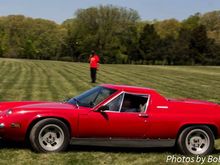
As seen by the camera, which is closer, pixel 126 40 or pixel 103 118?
pixel 103 118

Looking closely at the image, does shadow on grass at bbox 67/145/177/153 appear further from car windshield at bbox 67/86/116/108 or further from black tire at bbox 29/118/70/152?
car windshield at bbox 67/86/116/108

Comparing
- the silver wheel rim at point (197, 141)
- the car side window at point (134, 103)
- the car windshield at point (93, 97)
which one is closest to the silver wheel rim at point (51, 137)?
the car windshield at point (93, 97)

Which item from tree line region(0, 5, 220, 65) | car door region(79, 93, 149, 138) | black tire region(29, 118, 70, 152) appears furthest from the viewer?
tree line region(0, 5, 220, 65)

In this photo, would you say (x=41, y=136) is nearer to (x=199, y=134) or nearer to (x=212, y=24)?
(x=199, y=134)

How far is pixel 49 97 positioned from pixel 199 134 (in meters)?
10.1

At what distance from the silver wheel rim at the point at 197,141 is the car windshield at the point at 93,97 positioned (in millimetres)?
1742

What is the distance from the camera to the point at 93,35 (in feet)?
355

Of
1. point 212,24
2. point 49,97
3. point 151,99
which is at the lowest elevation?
point 49,97

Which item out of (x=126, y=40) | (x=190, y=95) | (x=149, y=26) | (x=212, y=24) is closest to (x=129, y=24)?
(x=126, y=40)

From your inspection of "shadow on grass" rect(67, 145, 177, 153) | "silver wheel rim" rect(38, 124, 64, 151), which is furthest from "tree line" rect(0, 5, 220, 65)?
"silver wheel rim" rect(38, 124, 64, 151)

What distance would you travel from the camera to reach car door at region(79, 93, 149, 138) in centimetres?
846

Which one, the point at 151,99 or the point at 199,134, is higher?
the point at 151,99

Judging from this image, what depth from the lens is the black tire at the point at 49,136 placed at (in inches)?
322

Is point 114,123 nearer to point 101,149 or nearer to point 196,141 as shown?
point 101,149
